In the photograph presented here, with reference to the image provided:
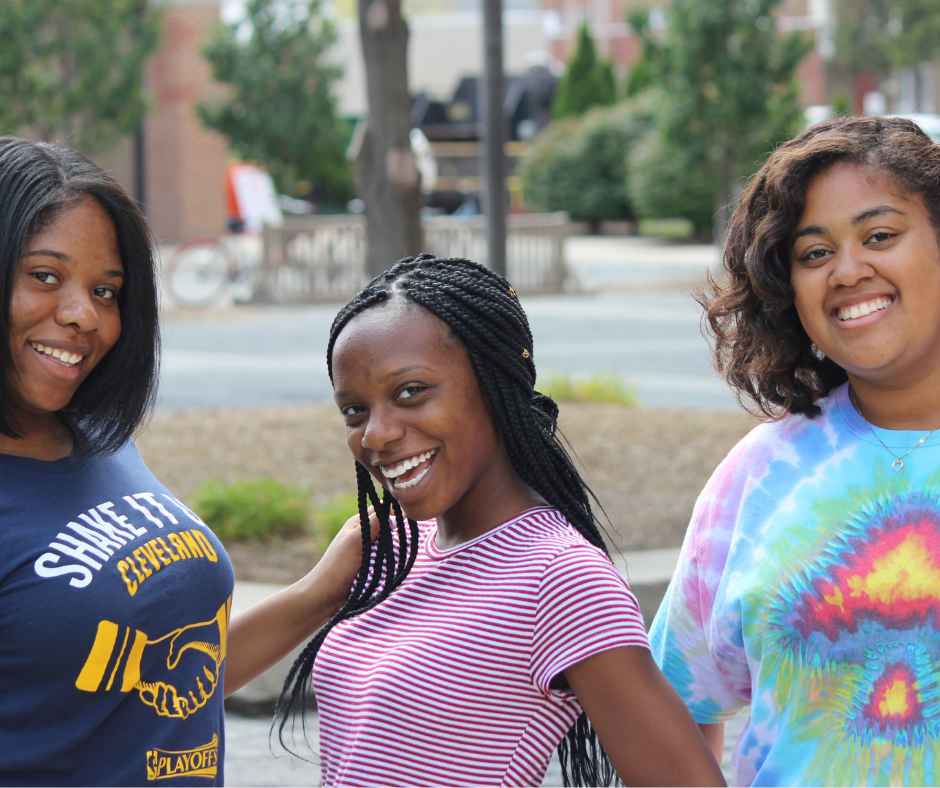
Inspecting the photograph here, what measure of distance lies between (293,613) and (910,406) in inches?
44.5

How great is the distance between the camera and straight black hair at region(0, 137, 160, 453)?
2.09 meters

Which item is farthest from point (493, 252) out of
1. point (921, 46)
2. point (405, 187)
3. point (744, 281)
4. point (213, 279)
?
point (921, 46)

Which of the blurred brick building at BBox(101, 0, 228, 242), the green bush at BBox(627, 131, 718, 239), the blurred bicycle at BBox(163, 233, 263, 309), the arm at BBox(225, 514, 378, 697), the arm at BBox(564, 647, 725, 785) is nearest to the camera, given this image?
the arm at BBox(564, 647, 725, 785)

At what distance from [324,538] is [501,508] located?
154 inches

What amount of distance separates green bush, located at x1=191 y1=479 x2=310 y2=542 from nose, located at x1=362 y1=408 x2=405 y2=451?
13.9 feet

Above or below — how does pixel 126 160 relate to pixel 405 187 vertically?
below

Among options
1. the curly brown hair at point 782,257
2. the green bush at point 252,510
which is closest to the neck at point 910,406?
the curly brown hair at point 782,257

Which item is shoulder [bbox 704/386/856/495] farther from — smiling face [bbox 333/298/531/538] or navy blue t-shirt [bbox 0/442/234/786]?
navy blue t-shirt [bbox 0/442/234/786]

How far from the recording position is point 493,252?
303 inches

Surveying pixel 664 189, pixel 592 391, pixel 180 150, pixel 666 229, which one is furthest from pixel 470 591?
pixel 666 229

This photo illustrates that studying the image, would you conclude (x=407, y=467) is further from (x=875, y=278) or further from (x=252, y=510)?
(x=252, y=510)

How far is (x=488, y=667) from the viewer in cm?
178

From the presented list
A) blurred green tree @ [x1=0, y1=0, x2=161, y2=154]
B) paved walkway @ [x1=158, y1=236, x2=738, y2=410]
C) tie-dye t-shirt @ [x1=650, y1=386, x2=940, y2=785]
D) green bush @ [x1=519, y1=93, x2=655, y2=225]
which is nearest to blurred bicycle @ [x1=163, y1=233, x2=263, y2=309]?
paved walkway @ [x1=158, y1=236, x2=738, y2=410]

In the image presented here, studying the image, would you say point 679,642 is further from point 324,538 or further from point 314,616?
point 324,538
